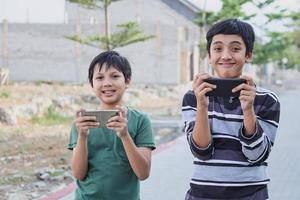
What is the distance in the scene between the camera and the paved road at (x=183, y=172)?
22.2 ft

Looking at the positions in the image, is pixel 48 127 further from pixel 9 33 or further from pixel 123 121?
pixel 9 33

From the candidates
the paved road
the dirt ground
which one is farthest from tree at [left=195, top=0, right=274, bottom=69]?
the paved road

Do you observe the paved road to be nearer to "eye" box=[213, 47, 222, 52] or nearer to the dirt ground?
the dirt ground

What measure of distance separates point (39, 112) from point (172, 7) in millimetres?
24386

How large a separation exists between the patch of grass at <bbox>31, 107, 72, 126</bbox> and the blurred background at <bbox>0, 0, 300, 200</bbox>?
2cm

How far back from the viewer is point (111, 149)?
2713 mm

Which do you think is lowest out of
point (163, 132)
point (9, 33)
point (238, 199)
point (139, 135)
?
point (163, 132)

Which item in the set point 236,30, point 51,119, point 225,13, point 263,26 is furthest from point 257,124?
point 263,26

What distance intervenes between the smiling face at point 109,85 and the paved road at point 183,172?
151 inches

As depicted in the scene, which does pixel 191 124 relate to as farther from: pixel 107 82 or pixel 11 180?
pixel 11 180

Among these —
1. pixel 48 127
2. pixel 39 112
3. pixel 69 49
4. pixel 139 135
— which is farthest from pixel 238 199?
pixel 69 49

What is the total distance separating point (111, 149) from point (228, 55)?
2.15 ft

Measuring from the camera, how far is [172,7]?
124ft

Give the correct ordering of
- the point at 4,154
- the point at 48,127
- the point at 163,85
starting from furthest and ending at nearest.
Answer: the point at 163,85 < the point at 48,127 < the point at 4,154
